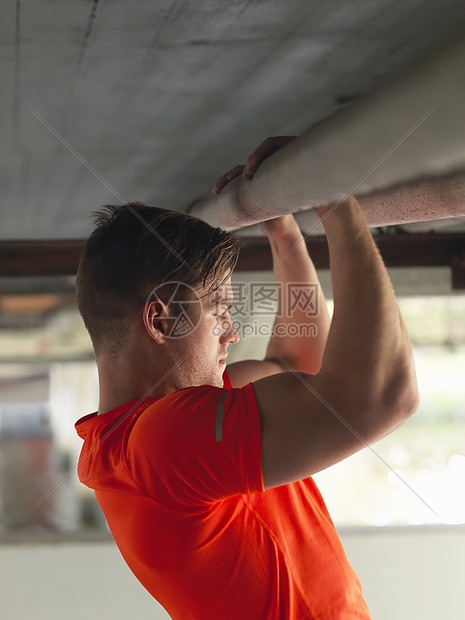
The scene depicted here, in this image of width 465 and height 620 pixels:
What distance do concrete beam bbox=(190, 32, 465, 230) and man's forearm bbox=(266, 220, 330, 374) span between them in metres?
0.21

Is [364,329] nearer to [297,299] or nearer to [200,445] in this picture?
[200,445]

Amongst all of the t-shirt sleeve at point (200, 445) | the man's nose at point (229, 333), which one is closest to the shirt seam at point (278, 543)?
the t-shirt sleeve at point (200, 445)

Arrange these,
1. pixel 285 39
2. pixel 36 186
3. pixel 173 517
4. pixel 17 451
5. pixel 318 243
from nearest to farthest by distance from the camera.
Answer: pixel 173 517
pixel 285 39
pixel 36 186
pixel 318 243
pixel 17 451

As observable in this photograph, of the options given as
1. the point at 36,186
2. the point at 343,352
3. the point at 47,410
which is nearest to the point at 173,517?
the point at 343,352

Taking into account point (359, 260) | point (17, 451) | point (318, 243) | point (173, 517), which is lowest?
point (17, 451)

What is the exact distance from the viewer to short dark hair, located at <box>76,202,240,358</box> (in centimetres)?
86

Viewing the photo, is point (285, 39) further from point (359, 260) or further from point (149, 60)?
point (359, 260)

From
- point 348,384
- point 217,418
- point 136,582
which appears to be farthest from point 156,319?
point 136,582

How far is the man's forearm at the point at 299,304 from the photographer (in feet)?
3.73

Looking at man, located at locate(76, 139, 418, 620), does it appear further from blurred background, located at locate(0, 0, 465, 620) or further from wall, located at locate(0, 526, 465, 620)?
wall, located at locate(0, 526, 465, 620)

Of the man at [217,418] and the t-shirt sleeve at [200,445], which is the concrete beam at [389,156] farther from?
the t-shirt sleeve at [200,445]

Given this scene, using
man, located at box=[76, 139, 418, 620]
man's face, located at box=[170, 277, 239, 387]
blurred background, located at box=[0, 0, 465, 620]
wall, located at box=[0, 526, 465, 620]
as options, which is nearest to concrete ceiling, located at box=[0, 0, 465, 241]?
blurred background, located at box=[0, 0, 465, 620]

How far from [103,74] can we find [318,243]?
1386mm

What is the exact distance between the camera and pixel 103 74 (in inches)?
49.9
